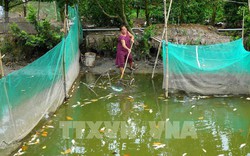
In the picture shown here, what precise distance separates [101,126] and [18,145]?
5.12 feet

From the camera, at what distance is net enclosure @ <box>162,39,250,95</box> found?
7434 mm

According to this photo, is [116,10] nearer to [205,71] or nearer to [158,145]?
[205,71]

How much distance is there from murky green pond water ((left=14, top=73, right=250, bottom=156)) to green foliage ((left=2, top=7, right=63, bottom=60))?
2794mm

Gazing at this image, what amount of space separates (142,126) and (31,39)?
5438mm

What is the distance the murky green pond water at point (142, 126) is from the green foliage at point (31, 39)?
9.17 feet

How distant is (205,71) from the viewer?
7438 mm

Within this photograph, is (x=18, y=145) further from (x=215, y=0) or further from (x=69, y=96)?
(x=215, y=0)

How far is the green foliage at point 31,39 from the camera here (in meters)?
10.0

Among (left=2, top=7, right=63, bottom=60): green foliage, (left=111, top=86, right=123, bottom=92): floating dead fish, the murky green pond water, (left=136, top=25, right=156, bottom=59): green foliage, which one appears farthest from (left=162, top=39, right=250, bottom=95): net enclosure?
(left=2, top=7, right=63, bottom=60): green foliage

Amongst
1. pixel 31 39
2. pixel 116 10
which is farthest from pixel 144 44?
pixel 31 39

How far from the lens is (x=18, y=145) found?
508 centimetres

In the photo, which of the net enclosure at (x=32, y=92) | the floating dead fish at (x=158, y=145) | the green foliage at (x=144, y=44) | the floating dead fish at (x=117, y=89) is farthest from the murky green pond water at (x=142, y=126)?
the green foliage at (x=144, y=44)

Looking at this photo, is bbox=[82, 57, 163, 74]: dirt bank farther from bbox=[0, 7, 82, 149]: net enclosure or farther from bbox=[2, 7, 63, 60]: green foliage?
bbox=[0, 7, 82, 149]: net enclosure

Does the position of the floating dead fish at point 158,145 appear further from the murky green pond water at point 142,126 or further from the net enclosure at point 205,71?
the net enclosure at point 205,71
